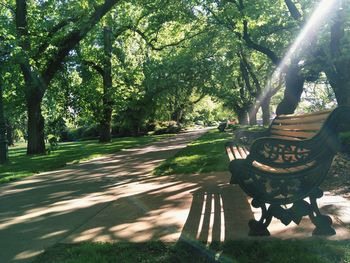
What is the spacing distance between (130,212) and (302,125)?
268 cm

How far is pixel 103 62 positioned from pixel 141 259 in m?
20.2

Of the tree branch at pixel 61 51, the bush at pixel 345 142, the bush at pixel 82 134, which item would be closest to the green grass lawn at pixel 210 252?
the bush at pixel 345 142

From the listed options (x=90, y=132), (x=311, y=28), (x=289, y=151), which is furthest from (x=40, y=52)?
(x=90, y=132)

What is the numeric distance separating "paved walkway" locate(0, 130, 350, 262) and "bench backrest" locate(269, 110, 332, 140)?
38.4 inches

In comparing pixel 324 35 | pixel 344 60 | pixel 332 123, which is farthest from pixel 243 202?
pixel 324 35

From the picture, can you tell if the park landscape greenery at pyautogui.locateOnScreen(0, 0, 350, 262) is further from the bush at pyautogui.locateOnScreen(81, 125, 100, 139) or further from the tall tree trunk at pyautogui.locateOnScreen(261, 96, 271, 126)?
the bush at pyautogui.locateOnScreen(81, 125, 100, 139)

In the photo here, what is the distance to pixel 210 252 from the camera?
3.70 metres

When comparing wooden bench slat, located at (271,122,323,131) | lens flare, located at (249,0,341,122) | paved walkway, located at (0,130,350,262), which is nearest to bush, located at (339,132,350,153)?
wooden bench slat, located at (271,122,323,131)

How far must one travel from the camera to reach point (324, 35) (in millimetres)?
12664

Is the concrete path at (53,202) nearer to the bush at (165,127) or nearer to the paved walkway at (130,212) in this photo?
the paved walkway at (130,212)

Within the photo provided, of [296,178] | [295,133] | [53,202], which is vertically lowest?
[53,202]

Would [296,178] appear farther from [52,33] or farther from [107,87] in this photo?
[107,87]

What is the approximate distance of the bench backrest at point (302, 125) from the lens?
4828mm

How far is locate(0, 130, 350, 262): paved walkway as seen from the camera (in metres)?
4.37
